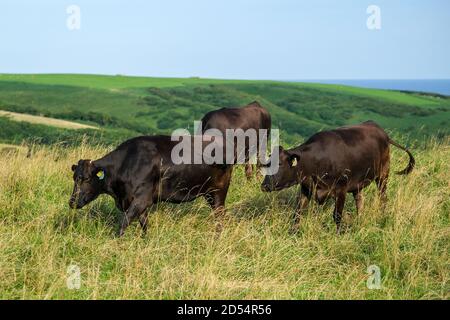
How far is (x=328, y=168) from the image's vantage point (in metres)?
8.80

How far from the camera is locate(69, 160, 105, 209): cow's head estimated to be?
8.11 m

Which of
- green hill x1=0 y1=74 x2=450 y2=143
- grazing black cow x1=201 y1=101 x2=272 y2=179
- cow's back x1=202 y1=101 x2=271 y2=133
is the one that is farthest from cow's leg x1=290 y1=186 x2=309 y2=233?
green hill x1=0 y1=74 x2=450 y2=143

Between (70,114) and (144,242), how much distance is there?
185 feet

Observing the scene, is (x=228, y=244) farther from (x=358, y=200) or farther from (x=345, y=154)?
(x=358, y=200)

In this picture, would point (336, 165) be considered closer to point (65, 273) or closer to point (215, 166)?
point (215, 166)

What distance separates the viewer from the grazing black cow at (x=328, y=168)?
8.64m

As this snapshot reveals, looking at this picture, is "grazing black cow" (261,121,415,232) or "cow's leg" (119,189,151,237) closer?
"cow's leg" (119,189,151,237)

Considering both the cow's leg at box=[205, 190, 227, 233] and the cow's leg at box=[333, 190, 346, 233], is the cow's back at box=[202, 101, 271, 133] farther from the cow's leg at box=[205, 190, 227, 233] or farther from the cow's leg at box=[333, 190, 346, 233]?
the cow's leg at box=[333, 190, 346, 233]

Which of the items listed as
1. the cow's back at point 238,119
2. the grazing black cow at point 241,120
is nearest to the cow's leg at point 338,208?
the grazing black cow at point 241,120

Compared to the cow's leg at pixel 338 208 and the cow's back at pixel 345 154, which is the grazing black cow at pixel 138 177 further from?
the cow's leg at pixel 338 208

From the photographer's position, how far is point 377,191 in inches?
381

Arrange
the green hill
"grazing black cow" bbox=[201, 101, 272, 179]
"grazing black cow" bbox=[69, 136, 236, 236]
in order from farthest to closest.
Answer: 1. the green hill
2. "grazing black cow" bbox=[201, 101, 272, 179]
3. "grazing black cow" bbox=[69, 136, 236, 236]

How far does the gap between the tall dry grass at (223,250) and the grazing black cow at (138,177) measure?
31 cm

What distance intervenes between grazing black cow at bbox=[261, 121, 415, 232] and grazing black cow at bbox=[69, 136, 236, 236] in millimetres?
1158
